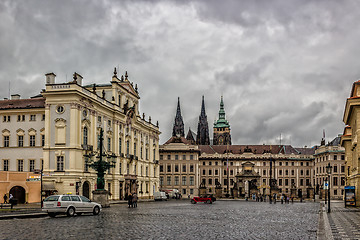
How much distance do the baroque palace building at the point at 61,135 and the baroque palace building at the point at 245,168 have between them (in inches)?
1784

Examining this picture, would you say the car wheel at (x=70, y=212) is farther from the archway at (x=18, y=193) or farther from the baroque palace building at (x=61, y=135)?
the archway at (x=18, y=193)

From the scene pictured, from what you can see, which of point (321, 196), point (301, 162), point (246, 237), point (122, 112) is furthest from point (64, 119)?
point (301, 162)

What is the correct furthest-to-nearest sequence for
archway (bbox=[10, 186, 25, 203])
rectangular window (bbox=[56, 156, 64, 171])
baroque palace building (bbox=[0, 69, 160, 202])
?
rectangular window (bbox=[56, 156, 64, 171]), baroque palace building (bbox=[0, 69, 160, 202]), archway (bbox=[10, 186, 25, 203])

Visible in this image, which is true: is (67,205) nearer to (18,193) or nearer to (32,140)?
(18,193)

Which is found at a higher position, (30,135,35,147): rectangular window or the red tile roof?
the red tile roof

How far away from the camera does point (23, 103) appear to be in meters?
64.2

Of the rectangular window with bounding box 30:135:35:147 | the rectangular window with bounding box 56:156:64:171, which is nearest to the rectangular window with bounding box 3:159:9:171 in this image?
the rectangular window with bounding box 30:135:35:147

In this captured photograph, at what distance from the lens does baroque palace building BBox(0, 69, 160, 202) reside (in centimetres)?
5791

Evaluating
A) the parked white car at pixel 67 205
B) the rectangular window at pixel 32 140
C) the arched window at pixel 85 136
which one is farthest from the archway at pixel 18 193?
the parked white car at pixel 67 205

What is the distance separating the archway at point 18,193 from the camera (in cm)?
5538

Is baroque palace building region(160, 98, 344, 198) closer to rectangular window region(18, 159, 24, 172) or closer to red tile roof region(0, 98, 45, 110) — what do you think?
rectangular window region(18, 159, 24, 172)

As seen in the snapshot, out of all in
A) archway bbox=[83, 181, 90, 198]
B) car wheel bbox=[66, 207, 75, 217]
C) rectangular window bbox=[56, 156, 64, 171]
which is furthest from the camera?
archway bbox=[83, 181, 90, 198]

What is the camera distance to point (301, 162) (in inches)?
5497

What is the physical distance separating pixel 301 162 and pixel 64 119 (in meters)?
96.3
